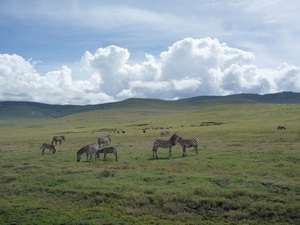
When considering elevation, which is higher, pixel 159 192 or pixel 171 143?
pixel 171 143

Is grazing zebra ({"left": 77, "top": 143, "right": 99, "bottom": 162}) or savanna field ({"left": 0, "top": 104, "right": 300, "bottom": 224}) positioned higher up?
grazing zebra ({"left": 77, "top": 143, "right": 99, "bottom": 162})

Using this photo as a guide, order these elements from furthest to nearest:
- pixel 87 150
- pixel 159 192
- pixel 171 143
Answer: pixel 171 143
pixel 87 150
pixel 159 192

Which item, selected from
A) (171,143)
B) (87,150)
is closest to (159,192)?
(171,143)

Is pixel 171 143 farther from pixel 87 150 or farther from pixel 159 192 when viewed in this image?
pixel 159 192

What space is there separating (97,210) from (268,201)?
26.8 feet

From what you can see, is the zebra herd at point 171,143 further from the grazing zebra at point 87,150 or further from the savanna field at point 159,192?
the grazing zebra at point 87,150

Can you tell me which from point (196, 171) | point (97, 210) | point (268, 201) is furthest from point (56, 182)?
point (268, 201)

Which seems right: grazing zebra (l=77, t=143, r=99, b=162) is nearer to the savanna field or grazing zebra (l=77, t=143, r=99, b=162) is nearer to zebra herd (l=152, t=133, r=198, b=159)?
the savanna field

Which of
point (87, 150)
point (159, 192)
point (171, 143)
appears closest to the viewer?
point (159, 192)

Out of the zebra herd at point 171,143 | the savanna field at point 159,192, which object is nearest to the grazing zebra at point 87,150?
the savanna field at point 159,192

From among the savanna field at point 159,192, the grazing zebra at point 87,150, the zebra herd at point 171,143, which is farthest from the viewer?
the zebra herd at point 171,143

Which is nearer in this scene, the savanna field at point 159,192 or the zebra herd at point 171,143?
the savanna field at point 159,192

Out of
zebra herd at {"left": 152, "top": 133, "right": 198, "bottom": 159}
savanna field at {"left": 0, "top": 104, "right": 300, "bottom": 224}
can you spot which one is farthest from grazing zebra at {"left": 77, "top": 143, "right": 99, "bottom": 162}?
zebra herd at {"left": 152, "top": 133, "right": 198, "bottom": 159}

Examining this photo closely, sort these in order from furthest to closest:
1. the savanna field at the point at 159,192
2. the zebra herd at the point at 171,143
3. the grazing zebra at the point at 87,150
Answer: the zebra herd at the point at 171,143
the grazing zebra at the point at 87,150
the savanna field at the point at 159,192
